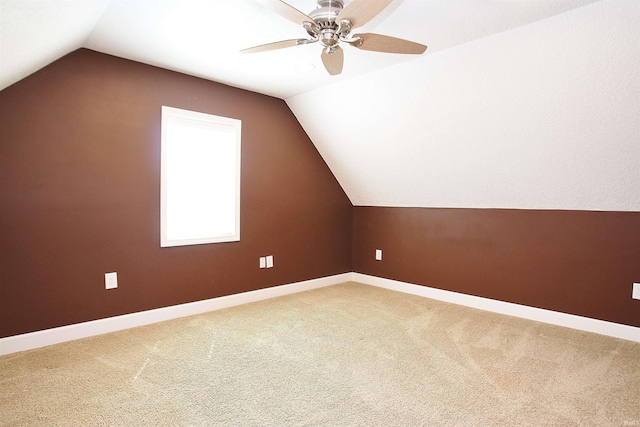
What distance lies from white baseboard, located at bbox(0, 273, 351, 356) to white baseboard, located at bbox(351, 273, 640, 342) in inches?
45.7

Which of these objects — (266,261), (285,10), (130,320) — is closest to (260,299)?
(266,261)

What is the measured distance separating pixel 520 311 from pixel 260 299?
2.63 meters

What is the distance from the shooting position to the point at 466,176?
143 inches

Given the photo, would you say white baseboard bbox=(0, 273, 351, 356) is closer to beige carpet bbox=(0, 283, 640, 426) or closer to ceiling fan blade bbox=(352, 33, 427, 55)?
beige carpet bbox=(0, 283, 640, 426)

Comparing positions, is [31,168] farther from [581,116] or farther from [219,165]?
[581,116]

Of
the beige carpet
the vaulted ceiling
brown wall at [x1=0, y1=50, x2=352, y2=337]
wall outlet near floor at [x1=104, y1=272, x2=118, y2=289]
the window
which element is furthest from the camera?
the window

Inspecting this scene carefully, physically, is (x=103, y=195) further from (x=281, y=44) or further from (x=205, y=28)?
(x=281, y=44)

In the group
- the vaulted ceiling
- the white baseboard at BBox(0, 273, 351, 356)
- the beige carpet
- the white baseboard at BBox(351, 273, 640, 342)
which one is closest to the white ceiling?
the vaulted ceiling

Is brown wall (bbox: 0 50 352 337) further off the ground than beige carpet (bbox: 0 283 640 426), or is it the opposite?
brown wall (bbox: 0 50 352 337)

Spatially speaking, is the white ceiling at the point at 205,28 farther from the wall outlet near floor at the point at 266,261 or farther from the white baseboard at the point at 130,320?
the wall outlet near floor at the point at 266,261

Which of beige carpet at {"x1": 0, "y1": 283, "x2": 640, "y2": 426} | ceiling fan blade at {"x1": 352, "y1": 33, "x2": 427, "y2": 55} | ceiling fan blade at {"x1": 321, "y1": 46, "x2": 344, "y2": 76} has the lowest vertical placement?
beige carpet at {"x1": 0, "y1": 283, "x2": 640, "y2": 426}

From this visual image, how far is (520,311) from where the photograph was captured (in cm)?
353

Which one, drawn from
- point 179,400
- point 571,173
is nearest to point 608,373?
point 571,173

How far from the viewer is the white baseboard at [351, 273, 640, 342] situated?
2.99 metres
